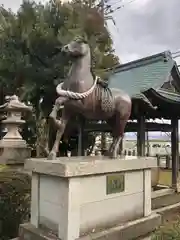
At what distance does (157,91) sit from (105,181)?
3216 mm

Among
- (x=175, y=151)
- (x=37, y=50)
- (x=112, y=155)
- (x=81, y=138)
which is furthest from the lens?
(x=37, y=50)

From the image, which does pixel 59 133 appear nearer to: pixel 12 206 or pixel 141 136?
pixel 12 206

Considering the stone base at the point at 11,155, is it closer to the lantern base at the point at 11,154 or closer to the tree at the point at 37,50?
the lantern base at the point at 11,154

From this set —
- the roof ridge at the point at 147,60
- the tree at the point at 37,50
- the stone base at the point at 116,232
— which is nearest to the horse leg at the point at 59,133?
the stone base at the point at 116,232

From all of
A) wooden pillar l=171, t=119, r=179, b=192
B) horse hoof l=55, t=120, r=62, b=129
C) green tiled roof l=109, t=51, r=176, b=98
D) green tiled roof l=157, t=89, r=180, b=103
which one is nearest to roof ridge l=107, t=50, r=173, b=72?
green tiled roof l=109, t=51, r=176, b=98

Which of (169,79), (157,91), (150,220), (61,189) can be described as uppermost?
(169,79)

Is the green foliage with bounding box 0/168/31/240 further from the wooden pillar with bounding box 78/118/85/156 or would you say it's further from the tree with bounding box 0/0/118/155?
the tree with bounding box 0/0/118/155

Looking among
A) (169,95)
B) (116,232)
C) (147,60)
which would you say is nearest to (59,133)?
(116,232)

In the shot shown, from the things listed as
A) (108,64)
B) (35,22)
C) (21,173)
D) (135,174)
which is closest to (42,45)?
(35,22)

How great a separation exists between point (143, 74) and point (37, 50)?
379 cm

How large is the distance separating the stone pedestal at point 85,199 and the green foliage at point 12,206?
877 mm

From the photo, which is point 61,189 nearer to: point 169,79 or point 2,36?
point 169,79

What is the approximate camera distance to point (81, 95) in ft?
9.77

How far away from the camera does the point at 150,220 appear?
365cm
